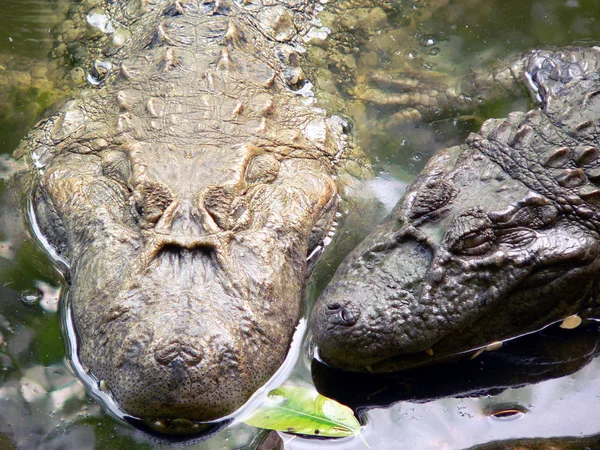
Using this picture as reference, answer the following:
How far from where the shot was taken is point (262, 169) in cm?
422

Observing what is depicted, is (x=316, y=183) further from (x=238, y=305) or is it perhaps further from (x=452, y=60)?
(x=452, y=60)

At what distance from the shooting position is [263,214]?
391 centimetres

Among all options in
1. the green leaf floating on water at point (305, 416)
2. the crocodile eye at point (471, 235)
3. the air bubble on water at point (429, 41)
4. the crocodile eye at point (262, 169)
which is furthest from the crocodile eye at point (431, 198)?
the air bubble on water at point (429, 41)

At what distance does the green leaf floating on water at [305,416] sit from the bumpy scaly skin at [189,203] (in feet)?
0.41

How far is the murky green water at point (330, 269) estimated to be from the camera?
135 inches

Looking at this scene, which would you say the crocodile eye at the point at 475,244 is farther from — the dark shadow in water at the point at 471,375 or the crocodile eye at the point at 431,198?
the dark shadow in water at the point at 471,375

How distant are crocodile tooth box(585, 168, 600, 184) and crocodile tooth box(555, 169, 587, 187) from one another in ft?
0.17

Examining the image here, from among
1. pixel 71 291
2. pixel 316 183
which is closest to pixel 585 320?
pixel 316 183

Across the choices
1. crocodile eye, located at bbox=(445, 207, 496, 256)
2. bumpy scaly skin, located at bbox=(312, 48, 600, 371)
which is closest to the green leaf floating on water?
bumpy scaly skin, located at bbox=(312, 48, 600, 371)

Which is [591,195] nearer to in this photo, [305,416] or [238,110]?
[305,416]

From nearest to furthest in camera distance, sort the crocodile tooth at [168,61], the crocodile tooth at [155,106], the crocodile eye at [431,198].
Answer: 1. the crocodile eye at [431,198]
2. the crocodile tooth at [155,106]
3. the crocodile tooth at [168,61]

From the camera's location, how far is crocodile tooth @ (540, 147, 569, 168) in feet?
12.5

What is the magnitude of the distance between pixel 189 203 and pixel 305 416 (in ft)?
4.04

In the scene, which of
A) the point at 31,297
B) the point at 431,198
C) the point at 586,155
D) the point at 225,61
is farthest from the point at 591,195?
the point at 31,297
